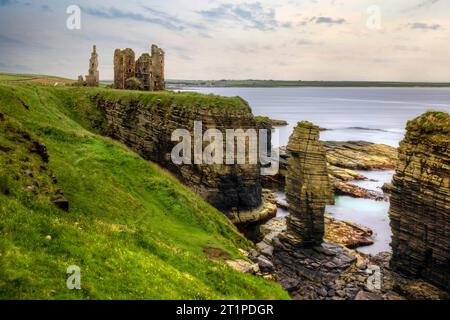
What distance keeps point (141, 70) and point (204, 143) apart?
137ft

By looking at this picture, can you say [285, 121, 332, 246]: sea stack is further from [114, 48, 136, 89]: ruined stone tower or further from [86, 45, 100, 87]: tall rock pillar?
[86, 45, 100, 87]: tall rock pillar

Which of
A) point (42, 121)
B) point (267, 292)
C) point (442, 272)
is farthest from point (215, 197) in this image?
point (267, 292)

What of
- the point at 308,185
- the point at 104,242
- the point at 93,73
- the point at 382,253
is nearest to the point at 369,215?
the point at 382,253

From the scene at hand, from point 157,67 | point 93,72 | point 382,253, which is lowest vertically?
point 382,253

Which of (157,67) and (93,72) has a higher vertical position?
(157,67)

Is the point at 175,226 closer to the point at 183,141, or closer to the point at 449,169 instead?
the point at 449,169

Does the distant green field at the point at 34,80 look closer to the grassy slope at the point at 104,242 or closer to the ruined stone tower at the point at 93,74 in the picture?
the ruined stone tower at the point at 93,74

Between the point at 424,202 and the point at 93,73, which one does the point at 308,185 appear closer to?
the point at 424,202

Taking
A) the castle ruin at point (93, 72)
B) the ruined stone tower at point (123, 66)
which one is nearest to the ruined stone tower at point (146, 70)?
the ruined stone tower at point (123, 66)

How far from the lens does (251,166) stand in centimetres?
6397

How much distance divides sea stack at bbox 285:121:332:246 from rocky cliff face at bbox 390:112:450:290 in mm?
7760

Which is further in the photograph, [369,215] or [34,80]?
[34,80]

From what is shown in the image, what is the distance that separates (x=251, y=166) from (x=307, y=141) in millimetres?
19802

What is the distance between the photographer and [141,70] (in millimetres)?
95562
